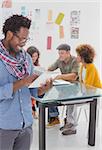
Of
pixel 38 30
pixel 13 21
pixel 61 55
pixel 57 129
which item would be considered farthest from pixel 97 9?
pixel 13 21

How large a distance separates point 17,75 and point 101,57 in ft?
11.0

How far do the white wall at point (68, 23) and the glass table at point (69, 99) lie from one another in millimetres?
1346

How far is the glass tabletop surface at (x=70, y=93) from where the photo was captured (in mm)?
2764

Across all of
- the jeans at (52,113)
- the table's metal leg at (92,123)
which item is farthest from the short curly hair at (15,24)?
the jeans at (52,113)

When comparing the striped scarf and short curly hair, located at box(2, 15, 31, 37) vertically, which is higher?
short curly hair, located at box(2, 15, 31, 37)

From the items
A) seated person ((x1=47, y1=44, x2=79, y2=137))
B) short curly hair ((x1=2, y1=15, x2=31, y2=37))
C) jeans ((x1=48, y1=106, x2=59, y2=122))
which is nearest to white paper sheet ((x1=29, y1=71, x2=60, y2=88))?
short curly hair ((x1=2, y1=15, x2=31, y2=37))

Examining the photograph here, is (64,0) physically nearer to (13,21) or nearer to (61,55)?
(61,55)

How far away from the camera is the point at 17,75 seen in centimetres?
158

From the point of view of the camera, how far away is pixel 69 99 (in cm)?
280

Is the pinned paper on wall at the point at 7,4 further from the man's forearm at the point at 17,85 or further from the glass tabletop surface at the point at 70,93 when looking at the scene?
the man's forearm at the point at 17,85

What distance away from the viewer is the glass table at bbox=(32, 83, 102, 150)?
9.04 ft

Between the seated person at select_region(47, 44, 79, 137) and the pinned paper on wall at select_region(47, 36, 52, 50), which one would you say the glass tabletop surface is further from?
the pinned paper on wall at select_region(47, 36, 52, 50)

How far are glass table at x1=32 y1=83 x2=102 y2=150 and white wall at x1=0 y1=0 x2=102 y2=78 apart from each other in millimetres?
1346

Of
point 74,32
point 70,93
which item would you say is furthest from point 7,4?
point 70,93
